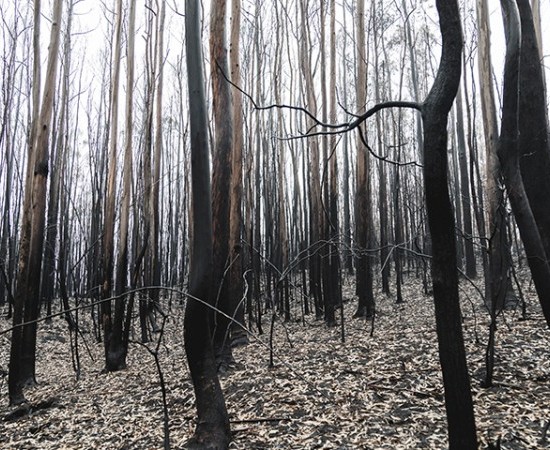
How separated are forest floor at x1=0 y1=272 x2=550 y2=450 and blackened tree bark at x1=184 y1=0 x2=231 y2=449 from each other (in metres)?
0.24

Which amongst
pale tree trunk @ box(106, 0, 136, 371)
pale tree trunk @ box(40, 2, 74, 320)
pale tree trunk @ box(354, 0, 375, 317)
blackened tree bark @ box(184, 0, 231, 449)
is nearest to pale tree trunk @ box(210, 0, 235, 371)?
blackened tree bark @ box(184, 0, 231, 449)

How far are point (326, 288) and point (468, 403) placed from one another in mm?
5994

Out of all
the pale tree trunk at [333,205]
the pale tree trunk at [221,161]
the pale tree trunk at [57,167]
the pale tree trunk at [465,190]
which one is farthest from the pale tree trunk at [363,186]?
the pale tree trunk at [57,167]

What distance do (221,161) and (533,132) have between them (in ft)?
10.6

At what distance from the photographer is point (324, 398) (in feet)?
12.5

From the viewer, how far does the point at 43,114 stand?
5105 millimetres

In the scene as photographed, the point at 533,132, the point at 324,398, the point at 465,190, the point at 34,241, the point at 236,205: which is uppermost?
the point at 465,190

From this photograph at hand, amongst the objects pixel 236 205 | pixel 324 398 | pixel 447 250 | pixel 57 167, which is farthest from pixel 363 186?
pixel 57 167

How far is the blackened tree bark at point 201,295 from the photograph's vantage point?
2975 millimetres

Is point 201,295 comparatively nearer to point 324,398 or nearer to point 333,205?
point 324,398

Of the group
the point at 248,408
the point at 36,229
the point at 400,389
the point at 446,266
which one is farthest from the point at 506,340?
the point at 36,229

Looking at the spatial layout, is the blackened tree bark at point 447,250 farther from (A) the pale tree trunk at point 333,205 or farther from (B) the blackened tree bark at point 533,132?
(A) the pale tree trunk at point 333,205

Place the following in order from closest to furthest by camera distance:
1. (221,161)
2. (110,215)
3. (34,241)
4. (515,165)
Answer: (515,165) → (221,161) → (34,241) → (110,215)

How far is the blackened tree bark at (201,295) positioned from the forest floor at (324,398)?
24cm
